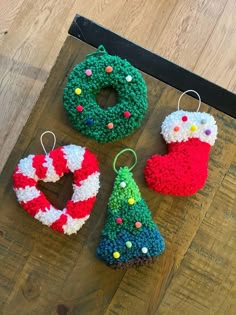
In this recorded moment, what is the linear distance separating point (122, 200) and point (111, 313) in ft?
0.81

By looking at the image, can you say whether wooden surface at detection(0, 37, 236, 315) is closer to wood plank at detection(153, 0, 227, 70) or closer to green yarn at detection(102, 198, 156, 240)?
green yarn at detection(102, 198, 156, 240)

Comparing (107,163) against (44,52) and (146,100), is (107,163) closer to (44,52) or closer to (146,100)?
(146,100)

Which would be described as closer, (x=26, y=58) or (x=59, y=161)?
(x=59, y=161)

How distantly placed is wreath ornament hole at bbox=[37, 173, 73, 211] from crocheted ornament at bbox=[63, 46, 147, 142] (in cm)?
12

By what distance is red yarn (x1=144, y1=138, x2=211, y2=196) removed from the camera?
2.97ft

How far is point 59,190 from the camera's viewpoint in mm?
927

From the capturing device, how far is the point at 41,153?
0.93 meters

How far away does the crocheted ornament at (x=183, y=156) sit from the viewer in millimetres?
904

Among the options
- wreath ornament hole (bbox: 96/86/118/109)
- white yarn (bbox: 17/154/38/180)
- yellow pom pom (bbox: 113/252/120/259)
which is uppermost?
wreath ornament hole (bbox: 96/86/118/109)

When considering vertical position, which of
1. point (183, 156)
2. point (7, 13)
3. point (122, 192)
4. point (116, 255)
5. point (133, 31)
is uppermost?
point (133, 31)

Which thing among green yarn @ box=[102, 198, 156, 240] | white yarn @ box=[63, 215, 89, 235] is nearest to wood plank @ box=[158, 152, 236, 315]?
green yarn @ box=[102, 198, 156, 240]

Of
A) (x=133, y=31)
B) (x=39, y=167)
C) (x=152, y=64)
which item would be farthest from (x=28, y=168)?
(x=133, y=31)

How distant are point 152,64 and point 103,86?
117mm

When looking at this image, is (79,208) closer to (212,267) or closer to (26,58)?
(212,267)
